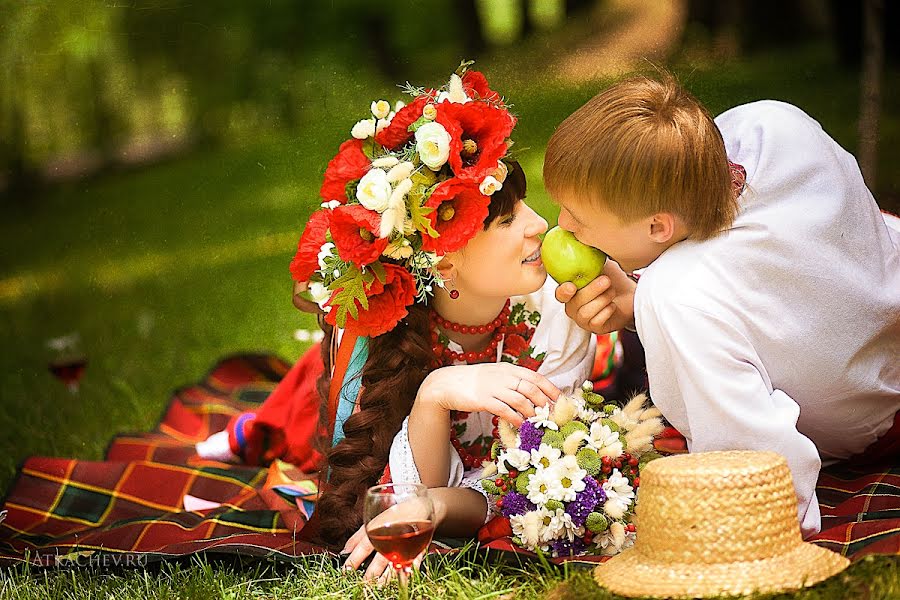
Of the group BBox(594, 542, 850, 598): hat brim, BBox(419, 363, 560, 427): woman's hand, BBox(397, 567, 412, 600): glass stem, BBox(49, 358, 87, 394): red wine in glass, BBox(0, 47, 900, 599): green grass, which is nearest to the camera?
BBox(594, 542, 850, 598): hat brim

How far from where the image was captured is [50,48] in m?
5.87

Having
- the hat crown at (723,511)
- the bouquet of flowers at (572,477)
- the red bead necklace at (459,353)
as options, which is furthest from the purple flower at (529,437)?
the red bead necklace at (459,353)

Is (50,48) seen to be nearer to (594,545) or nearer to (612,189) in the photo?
(612,189)

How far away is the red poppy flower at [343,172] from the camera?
336cm

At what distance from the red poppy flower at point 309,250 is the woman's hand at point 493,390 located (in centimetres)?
53

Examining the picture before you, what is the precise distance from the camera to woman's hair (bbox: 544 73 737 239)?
3.01 meters

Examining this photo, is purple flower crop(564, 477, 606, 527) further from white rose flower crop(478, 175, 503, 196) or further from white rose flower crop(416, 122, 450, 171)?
white rose flower crop(416, 122, 450, 171)

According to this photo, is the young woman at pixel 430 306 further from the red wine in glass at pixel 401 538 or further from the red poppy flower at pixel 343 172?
the red wine in glass at pixel 401 538

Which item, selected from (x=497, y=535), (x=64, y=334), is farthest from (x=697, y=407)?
(x=64, y=334)

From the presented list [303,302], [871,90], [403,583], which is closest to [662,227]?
[403,583]

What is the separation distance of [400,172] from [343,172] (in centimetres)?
26

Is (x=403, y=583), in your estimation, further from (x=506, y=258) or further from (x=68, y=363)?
(x=68, y=363)

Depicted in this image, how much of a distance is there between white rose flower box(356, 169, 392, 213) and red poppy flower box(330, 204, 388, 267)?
0.09 feet

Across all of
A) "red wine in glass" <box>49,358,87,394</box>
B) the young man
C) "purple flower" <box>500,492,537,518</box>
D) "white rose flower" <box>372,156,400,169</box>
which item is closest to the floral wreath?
"white rose flower" <box>372,156,400,169</box>
